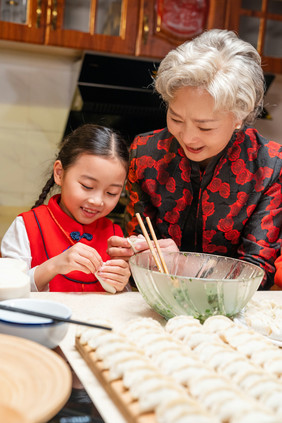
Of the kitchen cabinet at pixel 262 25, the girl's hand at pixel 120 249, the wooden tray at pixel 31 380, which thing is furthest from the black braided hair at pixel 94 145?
the kitchen cabinet at pixel 262 25

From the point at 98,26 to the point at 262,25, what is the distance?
106 centimetres

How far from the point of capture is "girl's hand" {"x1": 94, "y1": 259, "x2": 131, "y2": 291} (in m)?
1.22

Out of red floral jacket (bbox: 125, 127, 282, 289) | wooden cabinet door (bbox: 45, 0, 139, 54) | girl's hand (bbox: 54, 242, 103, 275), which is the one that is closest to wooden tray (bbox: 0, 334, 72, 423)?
girl's hand (bbox: 54, 242, 103, 275)

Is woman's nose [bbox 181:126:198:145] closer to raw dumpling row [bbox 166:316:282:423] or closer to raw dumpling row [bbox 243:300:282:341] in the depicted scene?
raw dumpling row [bbox 243:300:282:341]

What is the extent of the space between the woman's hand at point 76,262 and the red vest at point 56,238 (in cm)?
23

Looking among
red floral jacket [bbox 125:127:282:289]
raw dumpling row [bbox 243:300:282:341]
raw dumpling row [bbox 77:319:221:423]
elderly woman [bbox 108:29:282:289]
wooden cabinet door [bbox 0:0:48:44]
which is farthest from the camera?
wooden cabinet door [bbox 0:0:48:44]

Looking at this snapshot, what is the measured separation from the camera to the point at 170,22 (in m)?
3.01

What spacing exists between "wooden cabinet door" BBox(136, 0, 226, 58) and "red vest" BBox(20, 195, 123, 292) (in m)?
1.65

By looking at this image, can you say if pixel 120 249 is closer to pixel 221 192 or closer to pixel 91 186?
pixel 91 186

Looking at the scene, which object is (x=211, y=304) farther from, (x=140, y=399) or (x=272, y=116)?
(x=272, y=116)

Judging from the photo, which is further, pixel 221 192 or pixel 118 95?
pixel 118 95

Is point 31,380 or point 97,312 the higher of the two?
point 31,380

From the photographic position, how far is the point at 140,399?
2.04ft

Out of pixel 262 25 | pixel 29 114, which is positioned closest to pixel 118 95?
pixel 29 114
